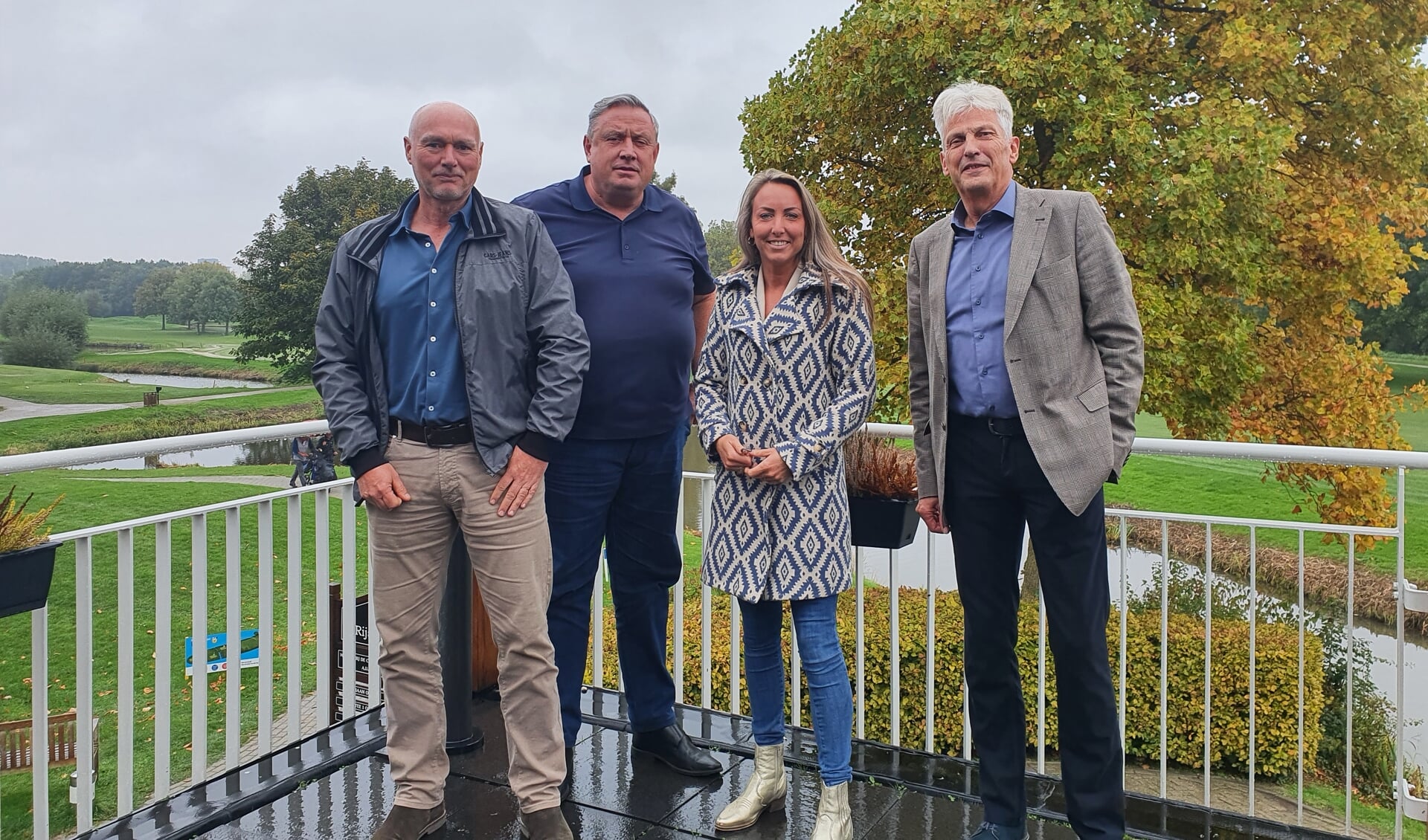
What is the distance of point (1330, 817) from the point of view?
6.03 meters

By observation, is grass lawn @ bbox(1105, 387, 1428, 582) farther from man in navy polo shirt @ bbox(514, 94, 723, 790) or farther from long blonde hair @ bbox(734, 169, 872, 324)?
long blonde hair @ bbox(734, 169, 872, 324)

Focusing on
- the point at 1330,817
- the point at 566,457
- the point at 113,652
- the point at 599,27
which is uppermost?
the point at 599,27

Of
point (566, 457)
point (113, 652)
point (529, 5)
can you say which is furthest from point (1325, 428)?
point (529, 5)

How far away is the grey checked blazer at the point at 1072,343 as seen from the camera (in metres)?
1.88

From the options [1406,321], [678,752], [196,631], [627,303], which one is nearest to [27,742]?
[196,631]

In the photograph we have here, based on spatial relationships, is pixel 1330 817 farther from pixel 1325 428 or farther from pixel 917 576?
pixel 917 576

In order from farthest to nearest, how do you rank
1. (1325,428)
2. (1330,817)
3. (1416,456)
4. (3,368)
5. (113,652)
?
(3,368) → (113,652) → (1325,428) → (1330,817) → (1416,456)

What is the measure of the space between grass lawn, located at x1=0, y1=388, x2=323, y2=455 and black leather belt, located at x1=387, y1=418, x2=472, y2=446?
19541 mm

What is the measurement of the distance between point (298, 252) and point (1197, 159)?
23.4 meters

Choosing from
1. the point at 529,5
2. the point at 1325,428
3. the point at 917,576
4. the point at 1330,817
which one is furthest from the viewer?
the point at 529,5

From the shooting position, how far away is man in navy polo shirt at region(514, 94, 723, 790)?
233cm

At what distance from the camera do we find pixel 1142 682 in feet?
18.6

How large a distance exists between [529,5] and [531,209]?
28.5 metres

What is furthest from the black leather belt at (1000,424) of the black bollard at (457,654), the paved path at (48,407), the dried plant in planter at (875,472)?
the paved path at (48,407)
